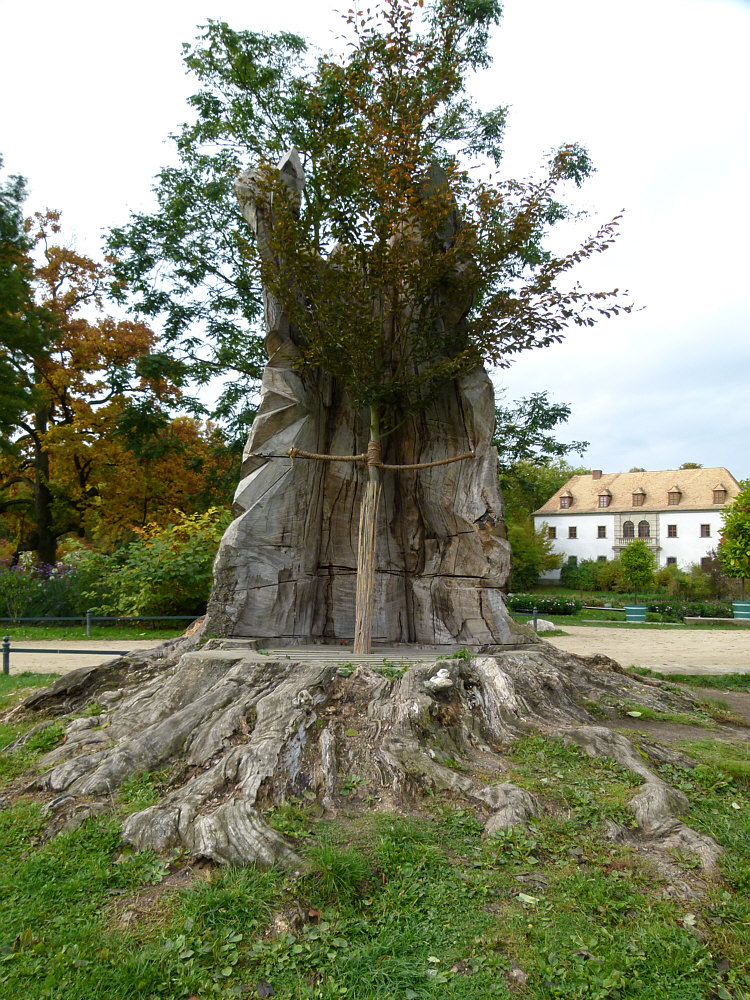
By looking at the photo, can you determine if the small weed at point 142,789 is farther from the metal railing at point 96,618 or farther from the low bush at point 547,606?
the low bush at point 547,606

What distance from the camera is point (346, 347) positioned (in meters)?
6.32

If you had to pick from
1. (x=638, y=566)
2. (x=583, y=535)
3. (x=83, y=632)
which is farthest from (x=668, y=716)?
(x=583, y=535)

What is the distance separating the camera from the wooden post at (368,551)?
6.28 meters

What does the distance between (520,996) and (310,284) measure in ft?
17.9

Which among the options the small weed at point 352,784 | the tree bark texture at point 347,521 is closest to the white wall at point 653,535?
the tree bark texture at point 347,521

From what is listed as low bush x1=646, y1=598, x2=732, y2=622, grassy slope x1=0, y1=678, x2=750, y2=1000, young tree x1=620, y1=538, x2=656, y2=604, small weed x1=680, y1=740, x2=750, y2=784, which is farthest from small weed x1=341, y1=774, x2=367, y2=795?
young tree x1=620, y1=538, x2=656, y2=604

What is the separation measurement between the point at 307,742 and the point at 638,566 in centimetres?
3295

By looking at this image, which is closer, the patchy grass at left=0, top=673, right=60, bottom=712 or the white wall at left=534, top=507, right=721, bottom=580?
the patchy grass at left=0, top=673, right=60, bottom=712

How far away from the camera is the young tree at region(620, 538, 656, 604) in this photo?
34.2 metres

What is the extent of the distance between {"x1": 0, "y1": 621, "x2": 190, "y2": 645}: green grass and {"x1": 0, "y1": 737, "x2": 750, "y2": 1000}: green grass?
10.5m

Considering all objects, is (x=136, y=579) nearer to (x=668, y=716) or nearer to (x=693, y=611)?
(x=668, y=716)

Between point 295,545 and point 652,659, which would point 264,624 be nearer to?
point 295,545

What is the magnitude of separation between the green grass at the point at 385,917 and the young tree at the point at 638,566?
3233 centimetres

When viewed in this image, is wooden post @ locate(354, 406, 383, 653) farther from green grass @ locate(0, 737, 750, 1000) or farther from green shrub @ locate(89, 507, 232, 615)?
green shrub @ locate(89, 507, 232, 615)
